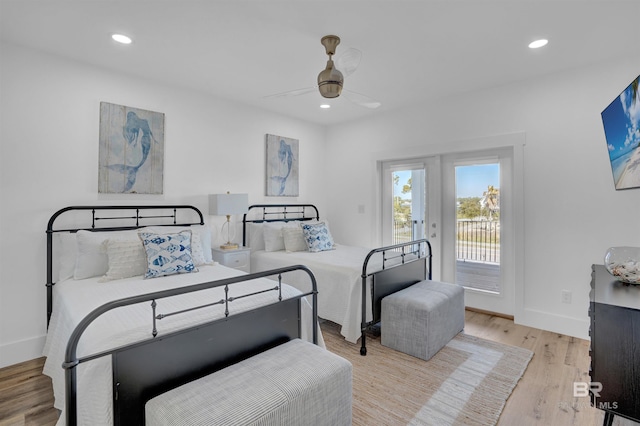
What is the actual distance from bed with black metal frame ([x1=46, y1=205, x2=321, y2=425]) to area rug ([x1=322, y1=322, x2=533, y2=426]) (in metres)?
0.61

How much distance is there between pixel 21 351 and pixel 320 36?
12.1 ft

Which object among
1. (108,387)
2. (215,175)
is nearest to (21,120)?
(215,175)

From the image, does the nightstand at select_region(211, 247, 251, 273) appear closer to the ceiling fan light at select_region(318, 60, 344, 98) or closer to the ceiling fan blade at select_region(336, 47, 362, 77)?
the ceiling fan light at select_region(318, 60, 344, 98)

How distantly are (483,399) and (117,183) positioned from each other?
146 inches

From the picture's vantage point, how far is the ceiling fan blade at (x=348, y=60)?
2314 mm

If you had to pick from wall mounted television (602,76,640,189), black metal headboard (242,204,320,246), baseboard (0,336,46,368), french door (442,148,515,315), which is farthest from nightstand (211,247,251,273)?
wall mounted television (602,76,640,189)

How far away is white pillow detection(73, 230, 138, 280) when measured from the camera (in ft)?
8.59

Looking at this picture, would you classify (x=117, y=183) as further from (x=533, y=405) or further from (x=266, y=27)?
(x=533, y=405)

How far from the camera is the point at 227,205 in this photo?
12.1 ft

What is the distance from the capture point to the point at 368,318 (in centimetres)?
296

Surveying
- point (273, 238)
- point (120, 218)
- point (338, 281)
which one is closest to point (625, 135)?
point (338, 281)

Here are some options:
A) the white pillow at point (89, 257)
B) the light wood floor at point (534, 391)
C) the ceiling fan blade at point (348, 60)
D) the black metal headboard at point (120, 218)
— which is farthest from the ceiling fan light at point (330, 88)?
the light wood floor at point (534, 391)

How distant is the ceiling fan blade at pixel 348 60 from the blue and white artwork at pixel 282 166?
226 cm

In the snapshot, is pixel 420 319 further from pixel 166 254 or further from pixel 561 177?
pixel 166 254
